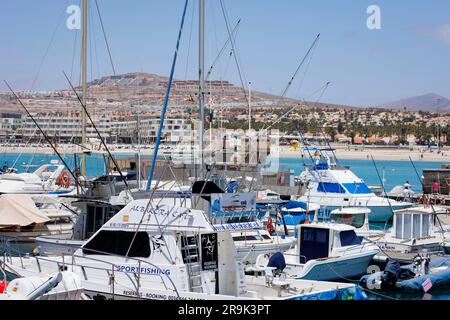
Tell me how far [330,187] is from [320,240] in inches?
721

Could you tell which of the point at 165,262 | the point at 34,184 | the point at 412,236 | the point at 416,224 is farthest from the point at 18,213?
the point at 165,262

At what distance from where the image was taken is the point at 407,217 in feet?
85.9

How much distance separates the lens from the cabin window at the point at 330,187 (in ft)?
133

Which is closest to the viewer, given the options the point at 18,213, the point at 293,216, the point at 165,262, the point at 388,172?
the point at 165,262

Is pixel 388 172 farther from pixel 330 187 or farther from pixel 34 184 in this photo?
pixel 34 184

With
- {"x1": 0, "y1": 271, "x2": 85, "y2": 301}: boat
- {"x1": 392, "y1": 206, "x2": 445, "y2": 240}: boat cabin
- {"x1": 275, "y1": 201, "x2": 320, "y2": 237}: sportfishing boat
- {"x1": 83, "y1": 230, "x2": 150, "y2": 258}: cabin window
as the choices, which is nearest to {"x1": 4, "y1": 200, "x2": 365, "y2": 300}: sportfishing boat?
{"x1": 83, "y1": 230, "x2": 150, "y2": 258}: cabin window

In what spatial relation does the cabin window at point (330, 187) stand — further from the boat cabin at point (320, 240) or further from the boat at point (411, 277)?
the boat cabin at point (320, 240)

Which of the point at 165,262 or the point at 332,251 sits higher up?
the point at 165,262

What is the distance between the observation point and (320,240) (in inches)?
896

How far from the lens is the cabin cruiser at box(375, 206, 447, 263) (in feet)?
81.8

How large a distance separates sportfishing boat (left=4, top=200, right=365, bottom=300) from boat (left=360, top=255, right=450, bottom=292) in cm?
724

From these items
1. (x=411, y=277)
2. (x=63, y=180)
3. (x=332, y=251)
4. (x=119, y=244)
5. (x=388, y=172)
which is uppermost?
(x=119, y=244)

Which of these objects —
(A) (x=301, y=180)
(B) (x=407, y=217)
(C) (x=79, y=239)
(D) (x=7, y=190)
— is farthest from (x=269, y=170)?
(C) (x=79, y=239)
